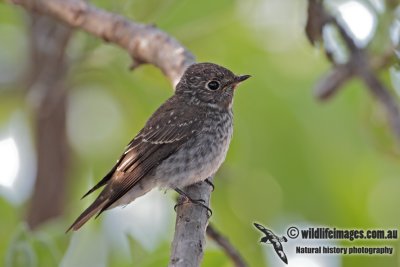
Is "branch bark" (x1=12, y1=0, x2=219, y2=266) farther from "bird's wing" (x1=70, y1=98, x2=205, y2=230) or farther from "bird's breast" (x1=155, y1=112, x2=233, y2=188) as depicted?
"bird's wing" (x1=70, y1=98, x2=205, y2=230)

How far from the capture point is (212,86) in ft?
18.9

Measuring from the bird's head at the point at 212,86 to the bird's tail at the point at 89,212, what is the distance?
2.75ft

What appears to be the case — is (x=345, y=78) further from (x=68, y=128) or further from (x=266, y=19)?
(x=68, y=128)

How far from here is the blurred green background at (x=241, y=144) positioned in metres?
5.27

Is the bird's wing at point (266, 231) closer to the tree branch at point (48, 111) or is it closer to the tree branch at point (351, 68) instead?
the tree branch at point (351, 68)

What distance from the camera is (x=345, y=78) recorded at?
4.78 meters

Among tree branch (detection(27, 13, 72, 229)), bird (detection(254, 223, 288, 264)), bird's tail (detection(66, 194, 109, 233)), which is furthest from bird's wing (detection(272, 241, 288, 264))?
tree branch (detection(27, 13, 72, 229))

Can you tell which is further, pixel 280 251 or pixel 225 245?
pixel 280 251

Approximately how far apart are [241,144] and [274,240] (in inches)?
29.2

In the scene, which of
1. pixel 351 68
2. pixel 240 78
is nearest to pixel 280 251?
pixel 240 78

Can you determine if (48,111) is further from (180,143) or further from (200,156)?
(200,156)

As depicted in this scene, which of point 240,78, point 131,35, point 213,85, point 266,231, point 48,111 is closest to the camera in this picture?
point 131,35

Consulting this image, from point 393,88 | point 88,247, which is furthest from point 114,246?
point 393,88

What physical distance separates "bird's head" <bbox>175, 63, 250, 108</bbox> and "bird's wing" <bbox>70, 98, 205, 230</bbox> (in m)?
0.13
